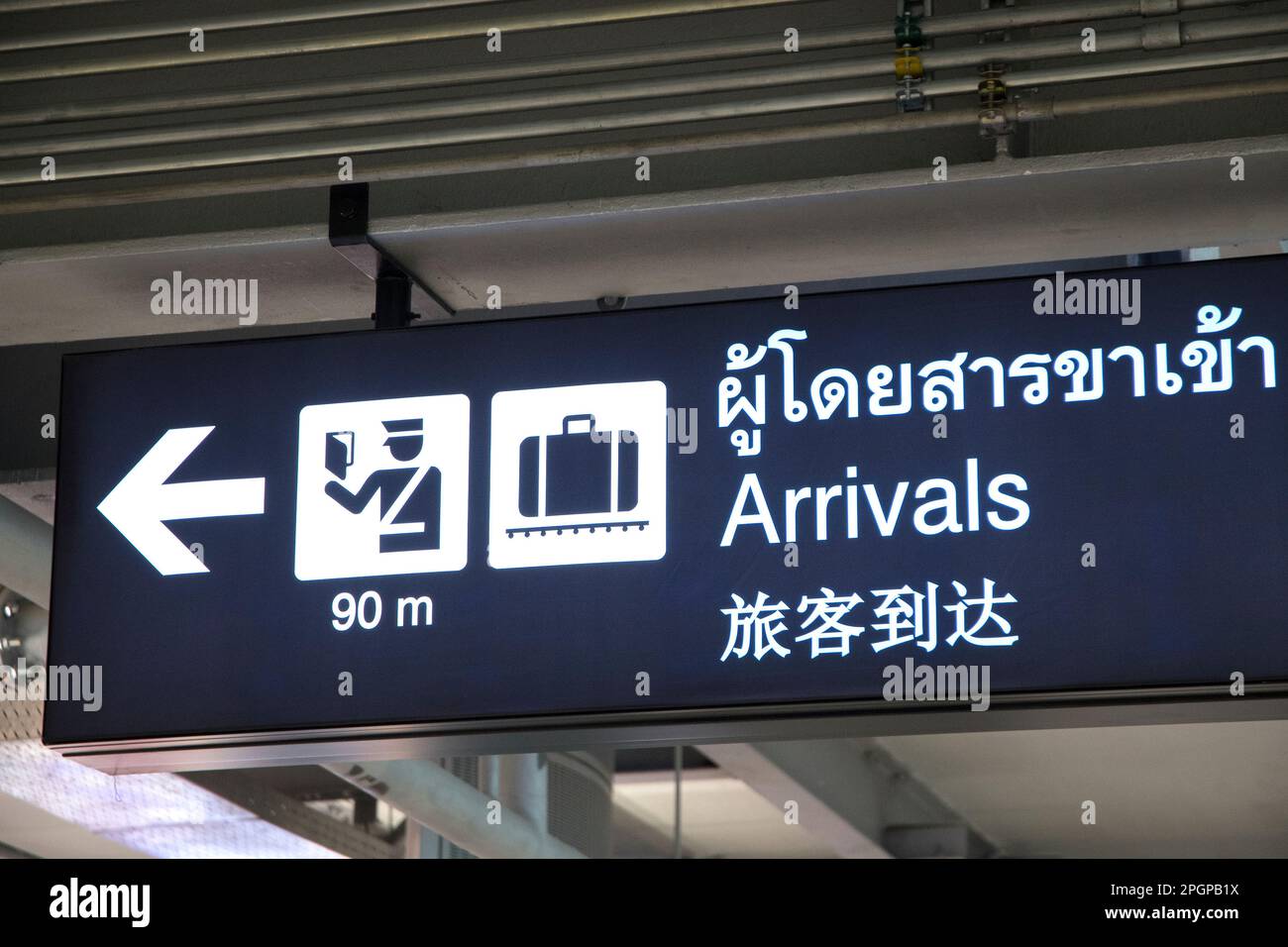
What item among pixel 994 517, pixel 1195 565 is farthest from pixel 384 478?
pixel 1195 565

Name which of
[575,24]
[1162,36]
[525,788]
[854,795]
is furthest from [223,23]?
[854,795]

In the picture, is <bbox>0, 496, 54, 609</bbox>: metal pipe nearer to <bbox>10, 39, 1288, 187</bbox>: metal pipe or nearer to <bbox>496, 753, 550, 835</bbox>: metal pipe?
<bbox>10, 39, 1288, 187</bbox>: metal pipe

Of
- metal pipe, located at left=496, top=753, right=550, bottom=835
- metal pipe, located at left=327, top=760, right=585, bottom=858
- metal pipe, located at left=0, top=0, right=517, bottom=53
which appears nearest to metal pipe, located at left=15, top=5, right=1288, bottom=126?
metal pipe, located at left=0, top=0, right=517, bottom=53

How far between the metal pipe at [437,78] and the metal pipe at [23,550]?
147cm

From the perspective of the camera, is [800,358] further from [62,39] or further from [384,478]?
[62,39]

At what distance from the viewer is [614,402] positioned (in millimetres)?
2941

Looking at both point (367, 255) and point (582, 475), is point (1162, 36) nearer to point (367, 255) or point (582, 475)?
point (582, 475)

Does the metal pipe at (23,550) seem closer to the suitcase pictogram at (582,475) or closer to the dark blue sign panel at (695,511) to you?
the dark blue sign panel at (695,511)

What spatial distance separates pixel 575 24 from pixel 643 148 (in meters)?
0.23

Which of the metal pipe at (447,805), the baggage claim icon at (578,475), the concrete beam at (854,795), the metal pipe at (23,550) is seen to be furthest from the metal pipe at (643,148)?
the concrete beam at (854,795)

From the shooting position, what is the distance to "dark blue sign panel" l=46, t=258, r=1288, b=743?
2.66 m

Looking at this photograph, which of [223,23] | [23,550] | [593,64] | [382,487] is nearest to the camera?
[382,487]

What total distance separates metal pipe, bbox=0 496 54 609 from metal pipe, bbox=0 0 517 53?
152 centimetres

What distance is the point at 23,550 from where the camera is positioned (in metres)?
4.75
